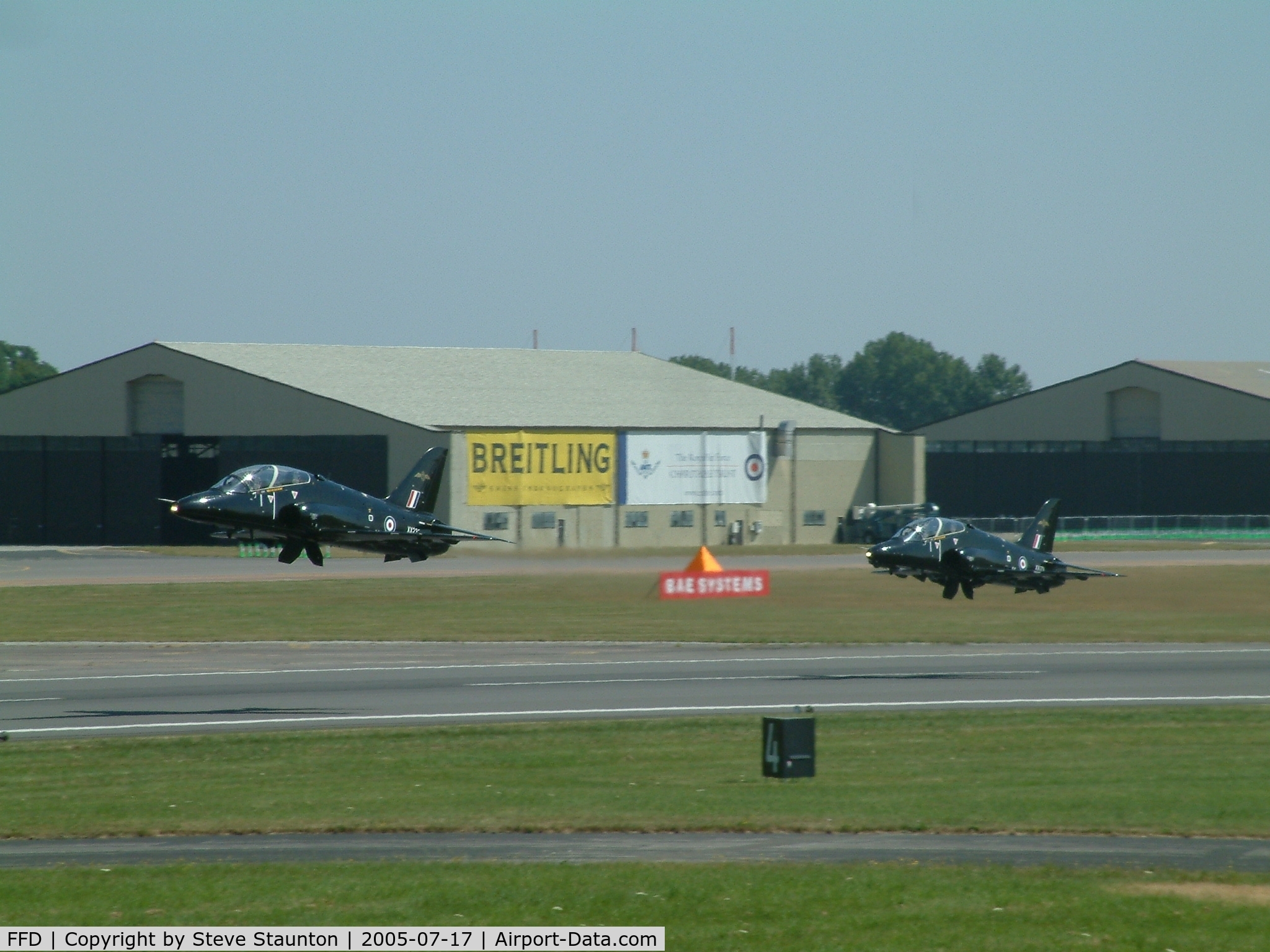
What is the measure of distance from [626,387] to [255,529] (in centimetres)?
6786

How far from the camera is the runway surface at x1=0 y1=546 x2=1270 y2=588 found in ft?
252

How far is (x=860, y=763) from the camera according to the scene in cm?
3169

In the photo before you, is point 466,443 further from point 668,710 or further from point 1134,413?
point 1134,413

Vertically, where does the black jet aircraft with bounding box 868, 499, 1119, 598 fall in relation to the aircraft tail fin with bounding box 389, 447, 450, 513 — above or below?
below

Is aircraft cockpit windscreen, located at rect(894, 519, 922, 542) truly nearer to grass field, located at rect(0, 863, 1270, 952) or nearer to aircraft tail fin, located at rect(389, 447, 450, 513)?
aircraft tail fin, located at rect(389, 447, 450, 513)

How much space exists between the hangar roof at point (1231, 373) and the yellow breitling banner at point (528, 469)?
50.6 m

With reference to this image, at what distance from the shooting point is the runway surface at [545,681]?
3875 centimetres

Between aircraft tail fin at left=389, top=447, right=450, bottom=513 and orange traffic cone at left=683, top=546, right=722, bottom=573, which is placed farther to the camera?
orange traffic cone at left=683, top=546, right=722, bottom=573

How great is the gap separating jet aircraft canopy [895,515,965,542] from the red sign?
9.41 m

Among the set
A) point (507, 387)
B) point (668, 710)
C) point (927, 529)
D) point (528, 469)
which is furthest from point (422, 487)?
point (507, 387)

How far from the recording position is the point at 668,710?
3959 cm

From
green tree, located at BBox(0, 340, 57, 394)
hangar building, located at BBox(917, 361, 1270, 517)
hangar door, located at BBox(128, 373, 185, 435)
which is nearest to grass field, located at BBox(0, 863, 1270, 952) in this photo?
hangar door, located at BBox(128, 373, 185, 435)

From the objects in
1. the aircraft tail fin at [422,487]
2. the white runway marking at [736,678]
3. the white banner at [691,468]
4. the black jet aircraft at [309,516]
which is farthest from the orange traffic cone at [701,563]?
the white banner at [691,468]

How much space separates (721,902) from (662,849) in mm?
4108
